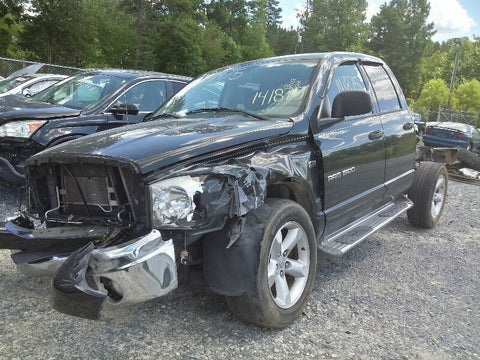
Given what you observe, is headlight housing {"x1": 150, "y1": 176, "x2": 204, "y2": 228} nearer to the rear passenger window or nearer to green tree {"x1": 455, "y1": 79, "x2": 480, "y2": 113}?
the rear passenger window

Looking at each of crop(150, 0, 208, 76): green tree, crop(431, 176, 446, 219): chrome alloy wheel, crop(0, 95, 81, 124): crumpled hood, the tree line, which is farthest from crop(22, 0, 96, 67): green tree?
crop(431, 176, 446, 219): chrome alloy wheel

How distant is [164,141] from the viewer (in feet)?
9.11

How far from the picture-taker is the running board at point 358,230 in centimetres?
352

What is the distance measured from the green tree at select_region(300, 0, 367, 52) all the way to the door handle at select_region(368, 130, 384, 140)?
57.3 meters

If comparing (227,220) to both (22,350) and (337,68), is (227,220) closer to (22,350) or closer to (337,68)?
(22,350)

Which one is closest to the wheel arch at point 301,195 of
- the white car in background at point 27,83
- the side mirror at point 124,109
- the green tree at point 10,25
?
the side mirror at point 124,109

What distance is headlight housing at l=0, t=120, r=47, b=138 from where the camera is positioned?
5.41 meters

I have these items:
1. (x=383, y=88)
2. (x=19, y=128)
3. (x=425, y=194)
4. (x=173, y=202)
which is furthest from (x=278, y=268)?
(x=19, y=128)

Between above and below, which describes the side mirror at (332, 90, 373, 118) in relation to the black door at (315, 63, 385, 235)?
above

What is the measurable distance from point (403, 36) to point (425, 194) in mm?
59698

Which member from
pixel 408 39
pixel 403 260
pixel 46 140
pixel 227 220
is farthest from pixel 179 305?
pixel 408 39

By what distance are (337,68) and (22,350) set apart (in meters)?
3.23

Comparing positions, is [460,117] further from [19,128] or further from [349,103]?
[19,128]

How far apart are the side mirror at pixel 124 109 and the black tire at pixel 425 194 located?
11.6 feet
